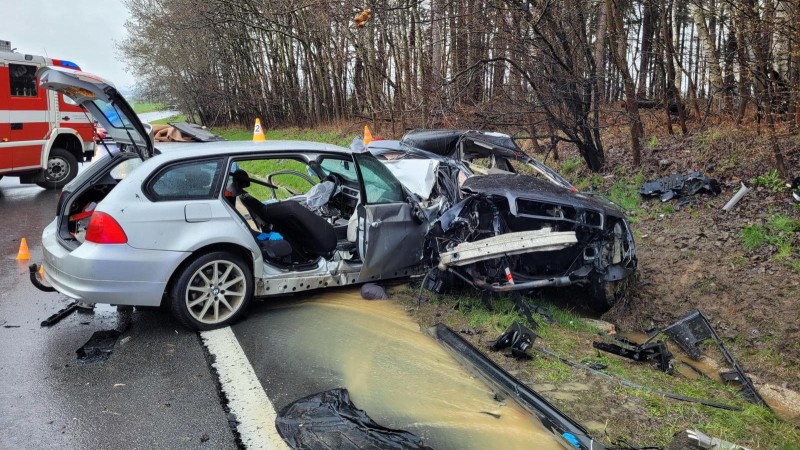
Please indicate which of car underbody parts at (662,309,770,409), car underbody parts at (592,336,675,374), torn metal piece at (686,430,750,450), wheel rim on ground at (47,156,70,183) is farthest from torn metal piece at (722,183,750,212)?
wheel rim on ground at (47,156,70,183)

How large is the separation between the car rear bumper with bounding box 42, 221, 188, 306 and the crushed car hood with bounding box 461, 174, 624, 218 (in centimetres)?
269

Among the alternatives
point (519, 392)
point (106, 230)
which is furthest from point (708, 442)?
point (106, 230)

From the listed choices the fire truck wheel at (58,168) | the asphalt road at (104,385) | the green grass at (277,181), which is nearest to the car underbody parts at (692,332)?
the asphalt road at (104,385)

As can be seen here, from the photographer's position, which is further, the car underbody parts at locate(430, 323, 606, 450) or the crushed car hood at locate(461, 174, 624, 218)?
the crushed car hood at locate(461, 174, 624, 218)

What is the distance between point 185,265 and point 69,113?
10085 millimetres

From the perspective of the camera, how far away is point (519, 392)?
3.75m

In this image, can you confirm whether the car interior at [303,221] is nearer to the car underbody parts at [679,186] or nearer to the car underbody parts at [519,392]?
the car underbody parts at [519,392]

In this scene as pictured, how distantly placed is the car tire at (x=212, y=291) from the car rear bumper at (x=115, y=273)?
0.13m

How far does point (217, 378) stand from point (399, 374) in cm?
126

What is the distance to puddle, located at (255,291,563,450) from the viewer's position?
11.2ft

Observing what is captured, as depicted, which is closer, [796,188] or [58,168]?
[796,188]

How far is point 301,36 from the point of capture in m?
22.4

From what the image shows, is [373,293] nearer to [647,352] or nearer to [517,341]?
[517,341]

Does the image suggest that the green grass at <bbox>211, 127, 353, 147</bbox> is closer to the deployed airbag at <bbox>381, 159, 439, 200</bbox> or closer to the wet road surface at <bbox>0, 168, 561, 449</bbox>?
the deployed airbag at <bbox>381, 159, 439, 200</bbox>
